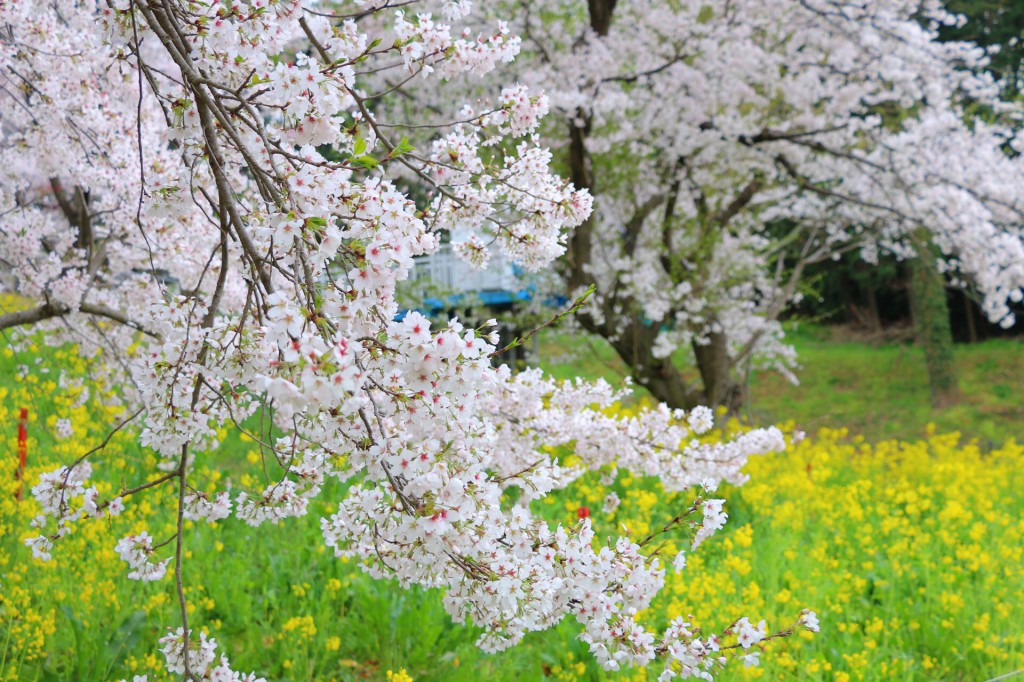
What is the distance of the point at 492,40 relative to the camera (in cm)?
260

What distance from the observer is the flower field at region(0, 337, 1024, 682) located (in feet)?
10.7

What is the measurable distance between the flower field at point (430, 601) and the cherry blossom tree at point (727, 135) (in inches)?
133

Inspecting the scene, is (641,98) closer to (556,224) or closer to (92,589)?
(556,224)

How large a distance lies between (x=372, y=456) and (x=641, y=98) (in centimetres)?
713

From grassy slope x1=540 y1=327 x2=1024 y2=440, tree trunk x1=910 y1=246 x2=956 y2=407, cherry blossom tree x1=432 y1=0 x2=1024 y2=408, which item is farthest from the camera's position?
tree trunk x1=910 y1=246 x2=956 y2=407

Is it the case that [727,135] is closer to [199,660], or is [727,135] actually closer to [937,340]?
[199,660]

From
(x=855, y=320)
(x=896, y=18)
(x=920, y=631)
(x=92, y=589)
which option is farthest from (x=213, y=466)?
(x=855, y=320)

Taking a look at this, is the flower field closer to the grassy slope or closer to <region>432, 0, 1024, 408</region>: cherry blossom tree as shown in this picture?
<region>432, 0, 1024, 408</region>: cherry blossom tree

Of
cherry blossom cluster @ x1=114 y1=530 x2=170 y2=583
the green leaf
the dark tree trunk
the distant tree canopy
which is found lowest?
cherry blossom cluster @ x1=114 y1=530 x2=170 y2=583

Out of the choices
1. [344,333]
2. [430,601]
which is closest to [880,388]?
[430,601]

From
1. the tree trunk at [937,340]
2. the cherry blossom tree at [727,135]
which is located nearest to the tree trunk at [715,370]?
the cherry blossom tree at [727,135]

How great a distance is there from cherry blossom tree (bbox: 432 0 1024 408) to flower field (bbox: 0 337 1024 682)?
133 inches

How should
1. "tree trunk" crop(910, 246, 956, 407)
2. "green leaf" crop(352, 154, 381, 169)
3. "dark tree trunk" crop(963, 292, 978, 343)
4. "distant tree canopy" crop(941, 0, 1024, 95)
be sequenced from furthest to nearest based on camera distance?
"dark tree trunk" crop(963, 292, 978, 343), "distant tree canopy" crop(941, 0, 1024, 95), "tree trunk" crop(910, 246, 956, 407), "green leaf" crop(352, 154, 381, 169)

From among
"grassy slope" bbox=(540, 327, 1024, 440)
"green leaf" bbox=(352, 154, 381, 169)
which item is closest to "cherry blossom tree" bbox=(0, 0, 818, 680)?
"green leaf" bbox=(352, 154, 381, 169)
